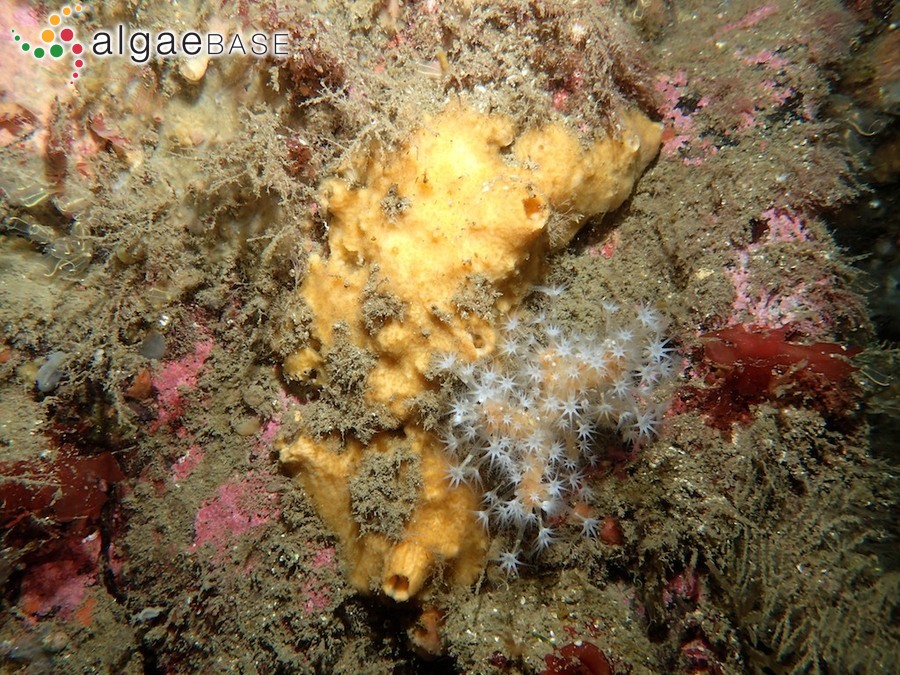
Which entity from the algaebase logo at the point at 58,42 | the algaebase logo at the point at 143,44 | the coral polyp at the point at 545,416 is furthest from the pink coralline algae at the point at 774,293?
the algaebase logo at the point at 58,42

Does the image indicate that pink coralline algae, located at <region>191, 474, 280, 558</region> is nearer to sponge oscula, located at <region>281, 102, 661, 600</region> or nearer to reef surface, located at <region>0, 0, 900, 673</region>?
reef surface, located at <region>0, 0, 900, 673</region>

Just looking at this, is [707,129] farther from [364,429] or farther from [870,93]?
[364,429]

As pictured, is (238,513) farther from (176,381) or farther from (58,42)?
(58,42)

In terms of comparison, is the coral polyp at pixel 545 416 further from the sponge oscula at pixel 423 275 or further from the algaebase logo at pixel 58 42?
the algaebase logo at pixel 58 42

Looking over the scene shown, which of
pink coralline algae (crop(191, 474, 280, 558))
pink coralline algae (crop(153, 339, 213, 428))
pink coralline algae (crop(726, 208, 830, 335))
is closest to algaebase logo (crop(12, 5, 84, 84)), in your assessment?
pink coralline algae (crop(153, 339, 213, 428))

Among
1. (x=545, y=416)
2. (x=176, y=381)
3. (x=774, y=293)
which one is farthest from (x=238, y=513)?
(x=774, y=293)

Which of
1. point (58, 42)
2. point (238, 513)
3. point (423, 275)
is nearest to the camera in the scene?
point (423, 275)
